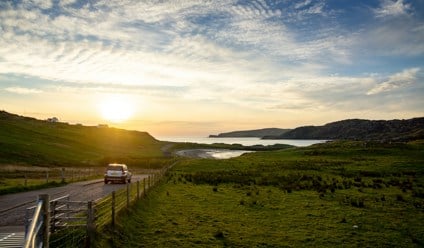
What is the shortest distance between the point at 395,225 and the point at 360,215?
2911mm

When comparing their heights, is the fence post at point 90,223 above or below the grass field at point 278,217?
above

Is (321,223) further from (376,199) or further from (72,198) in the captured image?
(72,198)

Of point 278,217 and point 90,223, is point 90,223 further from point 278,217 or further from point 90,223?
point 278,217

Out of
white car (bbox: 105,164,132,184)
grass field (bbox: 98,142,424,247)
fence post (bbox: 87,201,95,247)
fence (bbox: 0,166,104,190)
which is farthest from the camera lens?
white car (bbox: 105,164,132,184)

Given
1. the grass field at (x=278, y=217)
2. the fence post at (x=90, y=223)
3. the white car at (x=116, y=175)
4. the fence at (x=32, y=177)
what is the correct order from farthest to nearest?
the white car at (x=116, y=175) → the fence at (x=32, y=177) → the grass field at (x=278, y=217) → the fence post at (x=90, y=223)

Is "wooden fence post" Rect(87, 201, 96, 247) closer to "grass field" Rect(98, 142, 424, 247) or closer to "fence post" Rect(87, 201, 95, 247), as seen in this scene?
"fence post" Rect(87, 201, 95, 247)

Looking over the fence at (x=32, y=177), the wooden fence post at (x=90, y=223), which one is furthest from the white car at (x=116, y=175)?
the wooden fence post at (x=90, y=223)

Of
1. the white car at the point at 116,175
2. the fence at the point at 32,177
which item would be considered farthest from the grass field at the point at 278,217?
the fence at the point at 32,177

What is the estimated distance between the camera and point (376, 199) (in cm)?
3109

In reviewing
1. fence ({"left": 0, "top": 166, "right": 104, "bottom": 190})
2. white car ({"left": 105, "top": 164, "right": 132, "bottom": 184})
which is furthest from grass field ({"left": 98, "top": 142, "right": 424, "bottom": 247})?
fence ({"left": 0, "top": 166, "right": 104, "bottom": 190})

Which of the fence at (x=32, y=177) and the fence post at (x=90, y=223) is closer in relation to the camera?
the fence post at (x=90, y=223)

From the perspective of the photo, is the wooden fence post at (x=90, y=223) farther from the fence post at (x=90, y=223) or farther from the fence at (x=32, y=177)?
the fence at (x=32, y=177)

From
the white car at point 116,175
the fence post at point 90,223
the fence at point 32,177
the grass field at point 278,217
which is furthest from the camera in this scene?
the white car at point 116,175

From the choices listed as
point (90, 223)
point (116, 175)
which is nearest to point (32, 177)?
point (116, 175)
